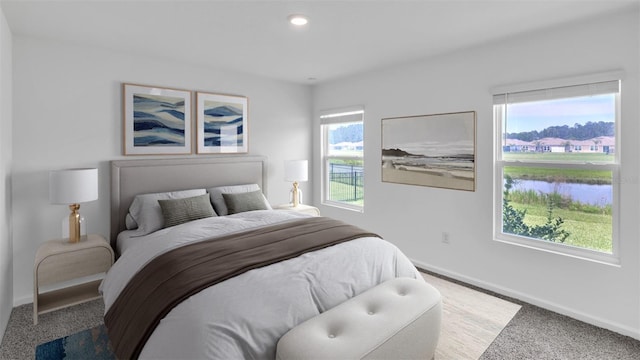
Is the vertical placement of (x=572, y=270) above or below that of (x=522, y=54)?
below

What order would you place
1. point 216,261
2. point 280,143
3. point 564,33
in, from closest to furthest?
point 216,261 → point 564,33 → point 280,143

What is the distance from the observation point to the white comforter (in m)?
1.53

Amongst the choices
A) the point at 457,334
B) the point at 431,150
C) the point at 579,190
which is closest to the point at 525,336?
the point at 457,334

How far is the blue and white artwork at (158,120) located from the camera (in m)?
3.46

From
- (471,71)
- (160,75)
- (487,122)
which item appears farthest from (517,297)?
(160,75)

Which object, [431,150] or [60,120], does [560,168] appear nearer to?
[431,150]

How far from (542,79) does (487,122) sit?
1.81 feet

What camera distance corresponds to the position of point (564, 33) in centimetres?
269

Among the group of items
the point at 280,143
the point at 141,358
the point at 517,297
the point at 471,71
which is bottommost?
the point at 517,297

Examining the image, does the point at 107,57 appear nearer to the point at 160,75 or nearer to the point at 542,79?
the point at 160,75

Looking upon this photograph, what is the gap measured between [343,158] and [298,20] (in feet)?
8.07

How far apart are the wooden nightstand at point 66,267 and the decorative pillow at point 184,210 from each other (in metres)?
0.54

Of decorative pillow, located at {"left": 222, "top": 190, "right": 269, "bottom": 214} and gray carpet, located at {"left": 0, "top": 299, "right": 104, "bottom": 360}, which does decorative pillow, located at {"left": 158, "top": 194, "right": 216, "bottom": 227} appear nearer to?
decorative pillow, located at {"left": 222, "top": 190, "right": 269, "bottom": 214}

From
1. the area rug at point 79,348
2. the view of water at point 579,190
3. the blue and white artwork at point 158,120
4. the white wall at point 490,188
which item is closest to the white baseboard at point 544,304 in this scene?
the white wall at point 490,188
